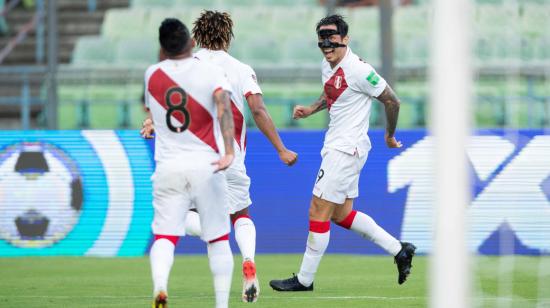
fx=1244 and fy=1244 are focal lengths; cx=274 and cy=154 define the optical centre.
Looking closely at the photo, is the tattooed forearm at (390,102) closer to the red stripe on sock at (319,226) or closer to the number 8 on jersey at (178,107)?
the red stripe on sock at (319,226)

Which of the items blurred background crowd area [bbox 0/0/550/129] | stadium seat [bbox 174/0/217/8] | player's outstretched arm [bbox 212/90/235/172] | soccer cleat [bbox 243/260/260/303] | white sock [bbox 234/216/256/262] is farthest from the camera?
stadium seat [bbox 174/0/217/8]

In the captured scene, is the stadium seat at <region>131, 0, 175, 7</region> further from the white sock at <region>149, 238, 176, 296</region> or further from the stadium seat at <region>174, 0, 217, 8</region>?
the white sock at <region>149, 238, 176, 296</region>

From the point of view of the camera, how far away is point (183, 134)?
6.79 m

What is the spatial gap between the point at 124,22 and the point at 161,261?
43.3 ft

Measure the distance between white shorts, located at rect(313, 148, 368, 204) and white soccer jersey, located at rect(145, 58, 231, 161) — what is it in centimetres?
205

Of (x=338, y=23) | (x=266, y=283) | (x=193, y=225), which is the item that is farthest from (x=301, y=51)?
(x=193, y=225)

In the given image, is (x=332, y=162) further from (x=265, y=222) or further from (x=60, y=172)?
(x=60, y=172)

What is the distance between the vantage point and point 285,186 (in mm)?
12289

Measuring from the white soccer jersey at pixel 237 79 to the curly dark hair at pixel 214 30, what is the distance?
6cm

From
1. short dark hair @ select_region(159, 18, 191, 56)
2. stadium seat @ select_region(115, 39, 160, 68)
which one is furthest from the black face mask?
stadium seat @ select_region(115, 39, 160, 68)

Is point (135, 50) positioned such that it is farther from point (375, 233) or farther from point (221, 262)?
point (221, 262)

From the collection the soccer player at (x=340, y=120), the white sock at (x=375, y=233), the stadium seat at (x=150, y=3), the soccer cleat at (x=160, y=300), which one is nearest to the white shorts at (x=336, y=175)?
the soccer player at (x=340, y=120)

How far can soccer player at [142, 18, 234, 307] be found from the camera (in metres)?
6.74

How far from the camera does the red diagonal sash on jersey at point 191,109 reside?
677cm
